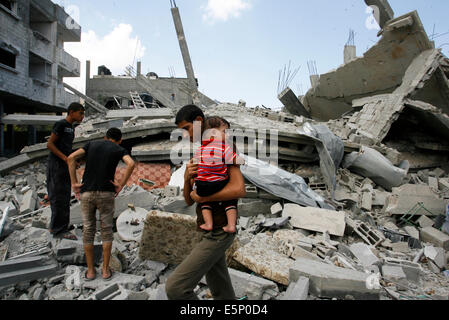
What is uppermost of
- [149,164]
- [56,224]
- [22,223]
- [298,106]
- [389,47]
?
[389,47]

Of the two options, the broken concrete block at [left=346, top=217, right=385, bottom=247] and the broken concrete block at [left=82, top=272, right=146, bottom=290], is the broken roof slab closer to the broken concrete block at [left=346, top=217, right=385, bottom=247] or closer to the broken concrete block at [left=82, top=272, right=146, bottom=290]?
the broken concrete block at [left=346, top=217, right=385, bottom=247]

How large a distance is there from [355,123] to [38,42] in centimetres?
1623

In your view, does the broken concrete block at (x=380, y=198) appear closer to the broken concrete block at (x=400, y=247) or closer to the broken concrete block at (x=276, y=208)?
the broken concrete block at (x=400, y=247)

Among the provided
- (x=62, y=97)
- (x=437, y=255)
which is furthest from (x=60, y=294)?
(x=62, y=97)

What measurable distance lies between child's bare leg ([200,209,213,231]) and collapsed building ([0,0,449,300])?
3.39 feet

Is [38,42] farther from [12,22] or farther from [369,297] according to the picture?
[369,297]

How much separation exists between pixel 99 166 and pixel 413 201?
225 inches

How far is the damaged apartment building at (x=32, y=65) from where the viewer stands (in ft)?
36.8

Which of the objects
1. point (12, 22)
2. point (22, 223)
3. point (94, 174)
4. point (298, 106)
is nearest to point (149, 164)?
point (22, 223)

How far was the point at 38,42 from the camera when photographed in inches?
547

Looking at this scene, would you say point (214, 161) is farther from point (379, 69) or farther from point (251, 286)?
point (379, 69)

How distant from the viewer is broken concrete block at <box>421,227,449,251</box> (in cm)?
427

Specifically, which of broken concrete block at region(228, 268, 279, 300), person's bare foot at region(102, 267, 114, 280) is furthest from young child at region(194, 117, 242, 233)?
person's bare foot at region(102, 267, 114, 280)

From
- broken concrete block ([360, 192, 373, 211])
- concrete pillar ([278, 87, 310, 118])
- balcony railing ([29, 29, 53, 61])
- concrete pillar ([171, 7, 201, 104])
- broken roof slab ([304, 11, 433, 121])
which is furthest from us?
balcony railing ([29, 29, 53, 61])
